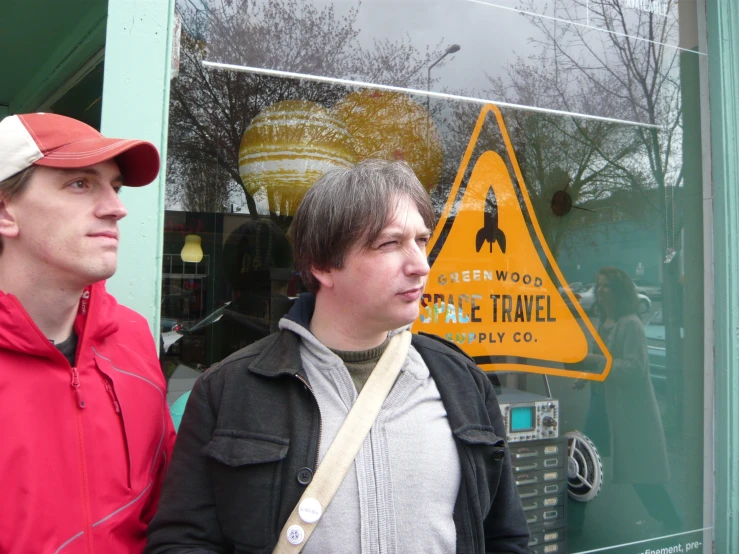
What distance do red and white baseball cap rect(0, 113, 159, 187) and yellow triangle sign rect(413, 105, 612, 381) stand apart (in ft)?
5.44

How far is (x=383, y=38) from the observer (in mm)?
2654

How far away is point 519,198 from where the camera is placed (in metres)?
2.85

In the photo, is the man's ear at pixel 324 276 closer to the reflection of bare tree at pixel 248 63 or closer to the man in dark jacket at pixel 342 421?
the man in dark jacket at pixel 342 421

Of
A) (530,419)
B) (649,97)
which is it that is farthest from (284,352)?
(649,97)

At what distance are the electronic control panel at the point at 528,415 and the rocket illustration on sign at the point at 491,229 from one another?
706mm

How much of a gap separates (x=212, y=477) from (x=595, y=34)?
298cm

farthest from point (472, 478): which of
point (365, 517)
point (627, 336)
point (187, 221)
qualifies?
point (627, 336)

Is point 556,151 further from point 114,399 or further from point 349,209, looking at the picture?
point 114,399

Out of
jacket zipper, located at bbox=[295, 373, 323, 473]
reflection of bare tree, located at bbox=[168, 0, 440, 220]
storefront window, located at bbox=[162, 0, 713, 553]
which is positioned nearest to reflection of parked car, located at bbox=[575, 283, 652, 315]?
storefront window, located at bbox=[162, 0, 713, 553]

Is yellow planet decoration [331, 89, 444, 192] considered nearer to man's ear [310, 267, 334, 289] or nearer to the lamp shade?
the lamp shade

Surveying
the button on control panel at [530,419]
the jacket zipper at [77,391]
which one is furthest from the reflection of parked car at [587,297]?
the jacket zipper at [77,391]

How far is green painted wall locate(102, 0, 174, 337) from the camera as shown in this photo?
5.94 ft

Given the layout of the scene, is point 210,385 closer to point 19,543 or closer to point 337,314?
point 337,314

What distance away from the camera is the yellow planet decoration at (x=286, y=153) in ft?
7.90
